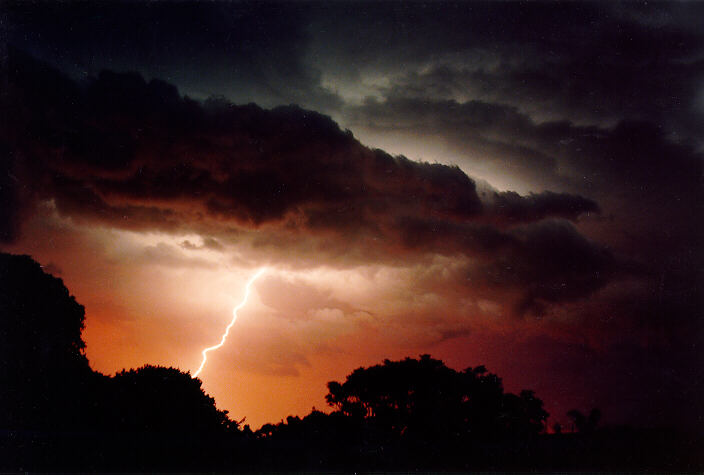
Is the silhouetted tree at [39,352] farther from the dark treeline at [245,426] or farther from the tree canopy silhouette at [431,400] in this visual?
the tree canopy silhouette at [431,400]

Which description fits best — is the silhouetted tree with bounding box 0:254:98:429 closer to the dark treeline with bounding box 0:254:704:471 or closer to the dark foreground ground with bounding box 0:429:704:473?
the dark treeline with bounding box 0:254:704:471

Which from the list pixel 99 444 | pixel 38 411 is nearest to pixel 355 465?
pixel 99 444

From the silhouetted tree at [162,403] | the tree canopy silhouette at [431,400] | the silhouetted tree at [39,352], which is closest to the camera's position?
the silhouetted tree at [39,352]

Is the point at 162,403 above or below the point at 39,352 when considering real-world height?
below

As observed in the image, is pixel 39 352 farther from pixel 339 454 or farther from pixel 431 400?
pixel 431 400

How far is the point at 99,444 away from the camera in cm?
1361

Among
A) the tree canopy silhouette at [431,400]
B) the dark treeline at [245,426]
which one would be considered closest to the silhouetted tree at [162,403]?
the dark treeline at [245,426]

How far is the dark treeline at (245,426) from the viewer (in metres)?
14.1

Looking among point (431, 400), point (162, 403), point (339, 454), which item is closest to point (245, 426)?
point (339, 454)

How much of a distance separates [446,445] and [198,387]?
23739 millimetres

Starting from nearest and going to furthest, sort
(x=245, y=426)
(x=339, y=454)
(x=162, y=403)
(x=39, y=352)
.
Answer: (x=339, y=454), (x=245, y=426), (x=39, y=352), (x=162, y=403)

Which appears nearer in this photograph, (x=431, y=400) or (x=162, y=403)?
(x=162, y=403)

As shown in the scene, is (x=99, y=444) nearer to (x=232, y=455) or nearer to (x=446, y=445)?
(x=232, y=455)

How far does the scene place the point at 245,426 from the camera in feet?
64.6
